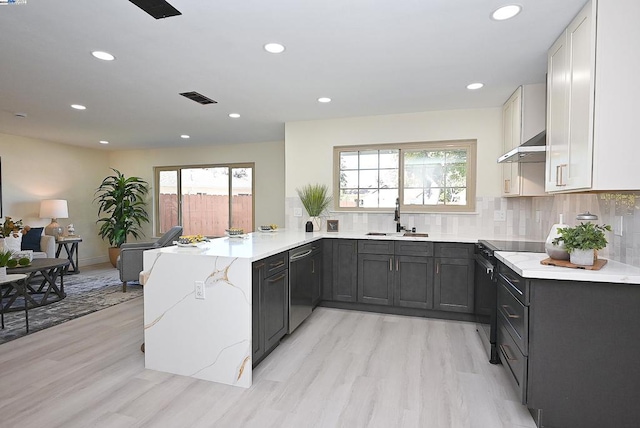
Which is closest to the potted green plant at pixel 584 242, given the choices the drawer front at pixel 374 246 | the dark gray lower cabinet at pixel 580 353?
the dark gray lower cabinet at pixel 580 353

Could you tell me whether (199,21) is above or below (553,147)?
above

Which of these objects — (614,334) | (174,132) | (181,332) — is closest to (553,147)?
(614,334)

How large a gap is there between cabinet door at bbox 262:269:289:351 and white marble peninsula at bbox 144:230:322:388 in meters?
0.27

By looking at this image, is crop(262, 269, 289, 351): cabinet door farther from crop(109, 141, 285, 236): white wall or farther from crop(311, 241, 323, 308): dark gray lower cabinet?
crop(109, 141, 285, 236): white wall

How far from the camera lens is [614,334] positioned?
1.86m

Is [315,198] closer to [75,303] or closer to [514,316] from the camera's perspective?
[514,316]

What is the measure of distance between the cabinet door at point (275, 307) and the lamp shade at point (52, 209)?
5.26 m

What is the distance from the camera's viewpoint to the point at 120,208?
691cm

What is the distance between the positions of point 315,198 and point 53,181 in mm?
5336

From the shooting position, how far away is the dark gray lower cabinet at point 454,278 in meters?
3.71

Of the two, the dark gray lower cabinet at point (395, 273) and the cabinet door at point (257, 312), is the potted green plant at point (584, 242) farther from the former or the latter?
the cabinet door at point (257, 312)

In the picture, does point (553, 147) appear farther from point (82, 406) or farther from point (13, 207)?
point (13, 207)

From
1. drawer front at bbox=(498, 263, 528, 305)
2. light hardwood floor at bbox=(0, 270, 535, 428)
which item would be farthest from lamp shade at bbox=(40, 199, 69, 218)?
drawer front at bbox=(498, 263, 528, 305)

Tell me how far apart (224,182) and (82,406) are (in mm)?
5138
